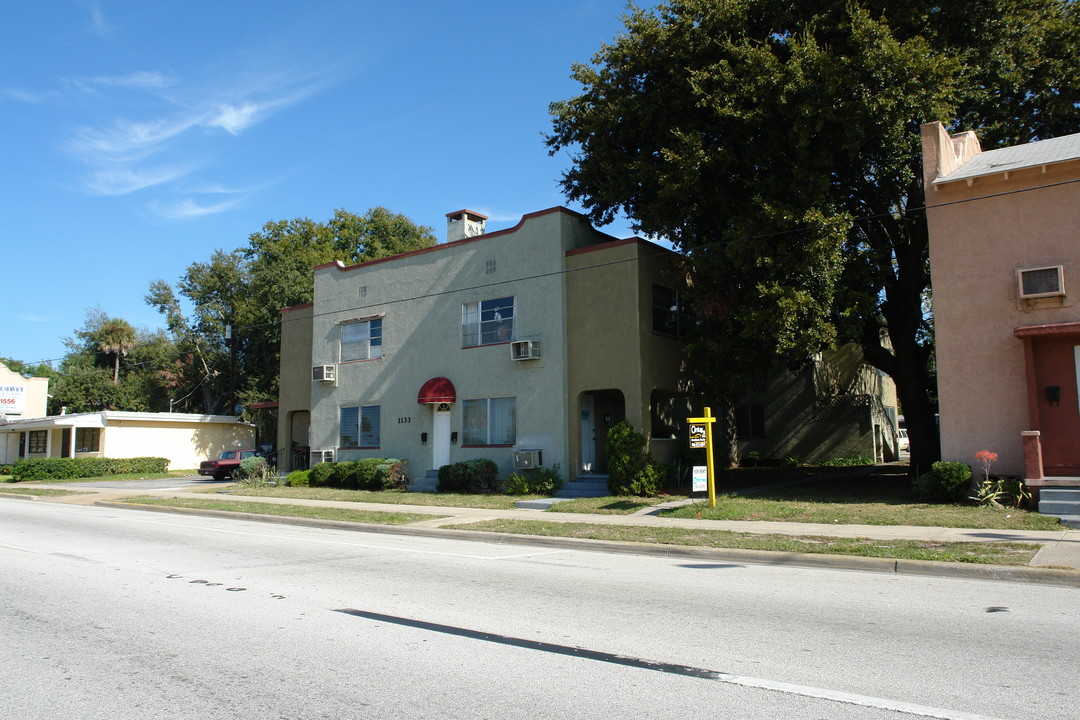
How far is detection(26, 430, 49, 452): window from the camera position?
42.0 m

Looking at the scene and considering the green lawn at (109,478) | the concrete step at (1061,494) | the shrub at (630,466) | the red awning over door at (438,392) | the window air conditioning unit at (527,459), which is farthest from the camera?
the green lawn at (109,478)

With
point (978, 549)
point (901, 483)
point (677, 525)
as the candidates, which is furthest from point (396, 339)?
point (978, 549)

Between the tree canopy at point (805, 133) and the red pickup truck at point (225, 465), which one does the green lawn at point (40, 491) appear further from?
the tree canopy at point (805, 133)

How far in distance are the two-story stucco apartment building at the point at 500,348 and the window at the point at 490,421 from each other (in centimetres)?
4

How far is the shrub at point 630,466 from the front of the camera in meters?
18.9

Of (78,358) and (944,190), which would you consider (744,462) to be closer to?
(944,190)

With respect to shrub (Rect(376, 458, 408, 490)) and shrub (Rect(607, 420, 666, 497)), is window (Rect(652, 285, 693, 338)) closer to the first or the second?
shrub (Rect(607, 420, 666, 497))

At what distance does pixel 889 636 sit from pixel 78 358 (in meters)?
71.5

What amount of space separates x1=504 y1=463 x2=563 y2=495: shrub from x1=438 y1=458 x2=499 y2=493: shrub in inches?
36.5

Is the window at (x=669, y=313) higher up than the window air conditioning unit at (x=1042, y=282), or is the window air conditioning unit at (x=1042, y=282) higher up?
the window at (x=669, y=313)

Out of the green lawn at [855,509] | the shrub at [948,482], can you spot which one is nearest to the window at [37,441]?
the green lawn at [855,509]

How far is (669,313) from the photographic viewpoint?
21812 mm

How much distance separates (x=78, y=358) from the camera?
212 ft

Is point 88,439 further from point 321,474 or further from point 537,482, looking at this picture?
point 537,482
